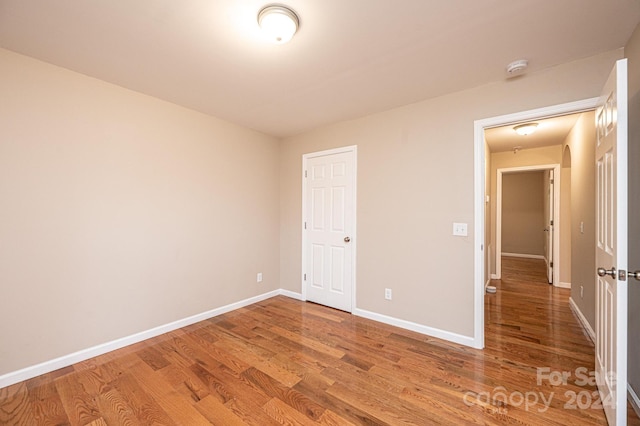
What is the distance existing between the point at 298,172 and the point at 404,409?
3084 mm

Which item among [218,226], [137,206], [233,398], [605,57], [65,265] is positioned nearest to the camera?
[233,398]

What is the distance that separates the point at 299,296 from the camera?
13.0ft

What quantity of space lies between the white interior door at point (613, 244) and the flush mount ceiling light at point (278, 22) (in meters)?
1.76

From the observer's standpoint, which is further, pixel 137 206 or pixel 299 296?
pixel 299 296

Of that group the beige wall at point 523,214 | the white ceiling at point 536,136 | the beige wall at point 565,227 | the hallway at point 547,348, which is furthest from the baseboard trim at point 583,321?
the beige wall at point 523,214

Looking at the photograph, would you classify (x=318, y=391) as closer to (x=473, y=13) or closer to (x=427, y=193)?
(x=427, y=193)

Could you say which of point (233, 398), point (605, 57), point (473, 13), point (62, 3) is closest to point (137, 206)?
point (62, 3)

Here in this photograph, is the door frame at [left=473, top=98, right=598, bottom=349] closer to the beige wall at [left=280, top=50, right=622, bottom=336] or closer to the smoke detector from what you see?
the beige wall at [left=280, top=50, right=622, bottom=336]

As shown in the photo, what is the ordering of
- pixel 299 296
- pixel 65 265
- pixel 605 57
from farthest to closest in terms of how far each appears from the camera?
pixel 299 296 → pixel 65 265 → pixel 605 57

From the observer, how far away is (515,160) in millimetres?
5086

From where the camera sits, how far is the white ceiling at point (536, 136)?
11.4ft

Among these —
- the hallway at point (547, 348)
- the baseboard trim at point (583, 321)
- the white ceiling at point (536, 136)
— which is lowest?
the hallway at point (547, 348)

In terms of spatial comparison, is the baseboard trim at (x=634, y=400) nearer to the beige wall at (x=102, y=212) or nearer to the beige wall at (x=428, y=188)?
the beige wall at (x=428, y=188)

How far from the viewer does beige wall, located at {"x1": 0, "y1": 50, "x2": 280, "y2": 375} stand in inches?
79.4
